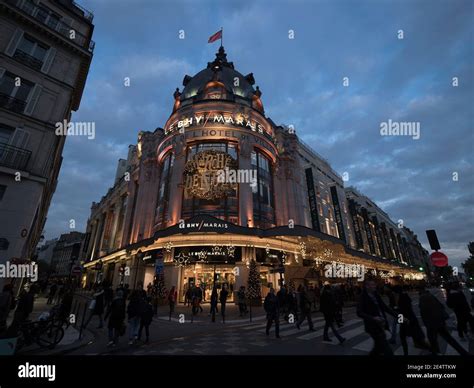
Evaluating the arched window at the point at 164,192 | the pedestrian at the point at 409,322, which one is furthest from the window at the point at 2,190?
the pedestrian at the point at 409,322

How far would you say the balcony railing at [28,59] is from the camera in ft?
49.6

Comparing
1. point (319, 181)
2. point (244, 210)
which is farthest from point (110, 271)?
point (319, 181)

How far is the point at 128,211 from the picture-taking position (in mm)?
38812

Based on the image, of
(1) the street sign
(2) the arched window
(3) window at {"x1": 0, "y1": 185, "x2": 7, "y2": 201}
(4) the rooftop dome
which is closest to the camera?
(1) the street sign

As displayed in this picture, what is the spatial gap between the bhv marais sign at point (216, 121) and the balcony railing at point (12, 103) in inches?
715

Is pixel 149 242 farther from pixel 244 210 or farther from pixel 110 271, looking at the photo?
pixel 110 271

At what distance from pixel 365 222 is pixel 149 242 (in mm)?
53757

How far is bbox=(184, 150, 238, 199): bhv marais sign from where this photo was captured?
27.3 meters

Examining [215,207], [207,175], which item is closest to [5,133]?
[207,175]

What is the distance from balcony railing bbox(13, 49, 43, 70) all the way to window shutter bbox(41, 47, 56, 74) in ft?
0.71

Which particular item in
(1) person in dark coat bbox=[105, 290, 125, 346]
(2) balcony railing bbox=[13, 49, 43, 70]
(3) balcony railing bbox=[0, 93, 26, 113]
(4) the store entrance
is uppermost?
(2) balcony railing bbox=[13, 49, 43, 70]

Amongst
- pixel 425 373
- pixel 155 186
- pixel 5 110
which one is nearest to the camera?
pixel 425 373

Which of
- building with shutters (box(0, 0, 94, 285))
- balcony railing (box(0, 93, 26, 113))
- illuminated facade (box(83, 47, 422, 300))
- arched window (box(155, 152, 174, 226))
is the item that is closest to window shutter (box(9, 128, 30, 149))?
building with shutters (box(0, 0, 94, 285))

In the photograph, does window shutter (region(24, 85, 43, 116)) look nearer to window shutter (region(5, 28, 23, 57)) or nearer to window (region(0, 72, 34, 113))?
window (region(0, 72, 34, 113))
